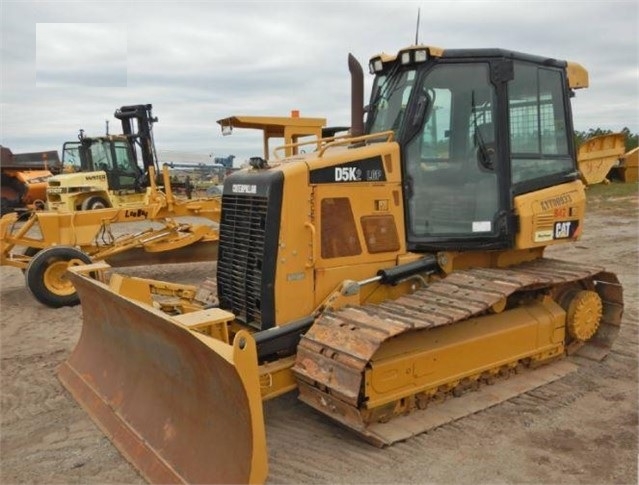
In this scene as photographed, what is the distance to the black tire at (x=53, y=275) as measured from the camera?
829 cm

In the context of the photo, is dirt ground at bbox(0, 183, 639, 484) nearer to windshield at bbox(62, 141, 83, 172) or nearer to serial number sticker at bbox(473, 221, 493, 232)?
serial number sticker at bbox(473, 221, 493, 232)

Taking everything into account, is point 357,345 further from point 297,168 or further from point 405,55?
point 405,55

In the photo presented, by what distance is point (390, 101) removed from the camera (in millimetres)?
5148

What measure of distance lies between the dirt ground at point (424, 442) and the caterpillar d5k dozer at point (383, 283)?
0.17m

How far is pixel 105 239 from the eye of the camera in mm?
10000

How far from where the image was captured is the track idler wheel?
5.51 meters

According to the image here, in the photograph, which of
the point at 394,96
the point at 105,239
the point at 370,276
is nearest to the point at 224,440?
the point at 370,276

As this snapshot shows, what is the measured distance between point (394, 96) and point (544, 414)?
2.80 meters

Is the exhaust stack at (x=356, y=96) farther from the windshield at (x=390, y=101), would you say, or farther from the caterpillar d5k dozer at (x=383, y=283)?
the windshield at (x=390, y=101)

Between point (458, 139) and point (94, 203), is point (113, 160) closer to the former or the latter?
point (94, 203)

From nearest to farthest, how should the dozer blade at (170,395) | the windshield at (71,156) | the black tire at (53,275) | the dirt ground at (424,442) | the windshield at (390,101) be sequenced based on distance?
the dozer blade at (170,395) < the dirt ground at (424,442) < the windshield at (390,101) < the black tire at (53,275) < the windshield at (71,156)

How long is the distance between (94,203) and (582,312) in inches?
506

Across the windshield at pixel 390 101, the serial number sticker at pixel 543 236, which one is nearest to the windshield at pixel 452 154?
the windshield at pixel 390 101

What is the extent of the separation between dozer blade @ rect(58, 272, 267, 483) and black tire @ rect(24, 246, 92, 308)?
3518 millimetres
